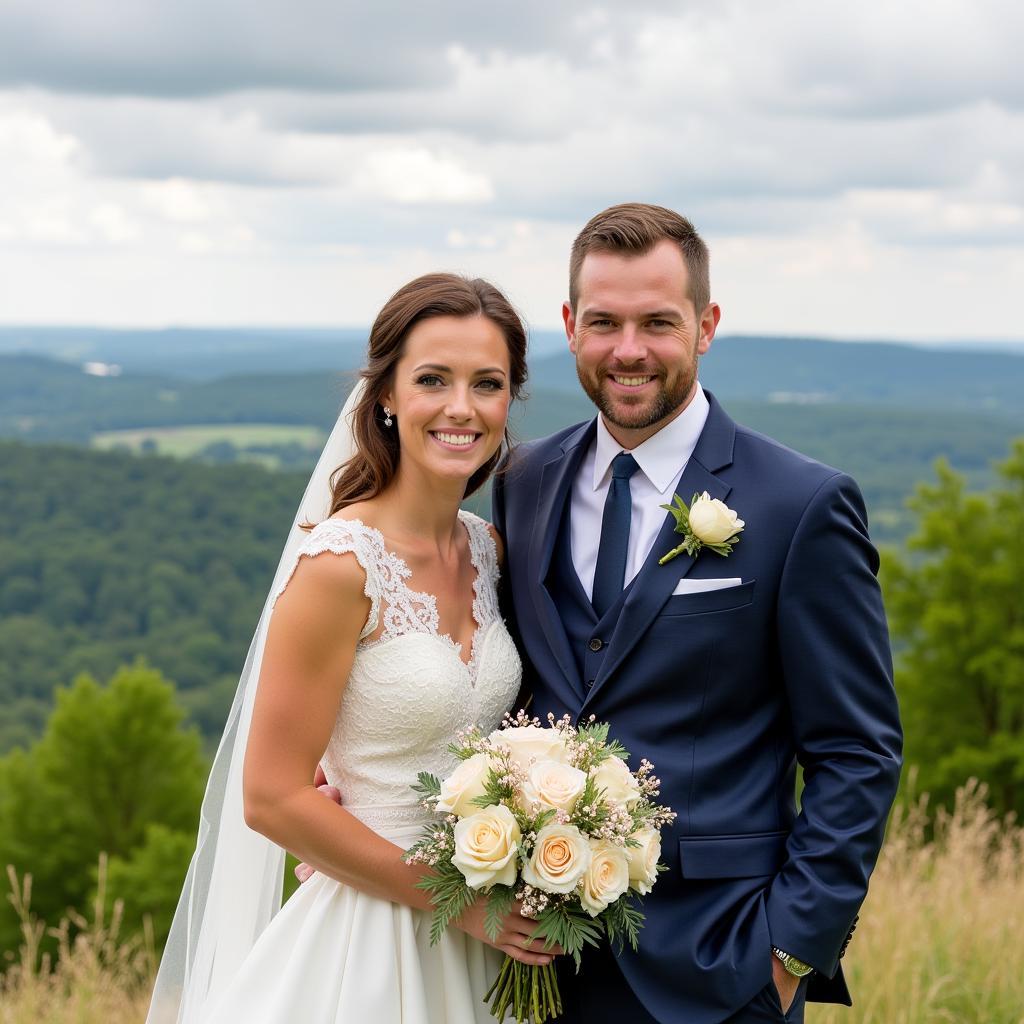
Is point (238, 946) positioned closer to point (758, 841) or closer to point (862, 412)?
point (758, 841)

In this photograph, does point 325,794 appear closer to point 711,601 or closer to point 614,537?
point 614,537

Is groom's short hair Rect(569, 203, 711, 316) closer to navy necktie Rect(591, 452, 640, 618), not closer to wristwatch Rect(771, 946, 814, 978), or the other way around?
navy necktie Rect(591, 452, 640, 618)

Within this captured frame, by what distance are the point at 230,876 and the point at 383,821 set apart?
82 cm

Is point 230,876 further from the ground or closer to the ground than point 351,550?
closer to the ground

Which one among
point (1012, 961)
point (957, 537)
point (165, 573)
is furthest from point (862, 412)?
point (1012, 961)

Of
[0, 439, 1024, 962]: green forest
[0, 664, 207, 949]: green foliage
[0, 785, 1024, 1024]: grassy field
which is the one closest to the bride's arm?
[0, 785, 1024, 1024]: grassy field

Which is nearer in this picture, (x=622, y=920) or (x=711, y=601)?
(x=622, y=920)

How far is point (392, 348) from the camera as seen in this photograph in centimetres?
406

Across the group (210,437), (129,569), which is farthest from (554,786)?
(210,437)

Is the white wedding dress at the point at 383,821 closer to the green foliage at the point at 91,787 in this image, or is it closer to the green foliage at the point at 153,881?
the green foliage at the point at 153,881

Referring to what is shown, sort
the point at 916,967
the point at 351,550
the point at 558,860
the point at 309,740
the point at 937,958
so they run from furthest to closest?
the point at 937,958 → the point at 916,967 → the point at 351,550 → the point at 309,740 → the point at 558,860

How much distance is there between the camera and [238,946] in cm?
427

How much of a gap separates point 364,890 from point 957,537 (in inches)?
1110

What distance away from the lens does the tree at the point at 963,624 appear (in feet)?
93.9
